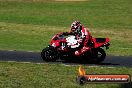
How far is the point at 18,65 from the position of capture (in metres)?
Answer: 18.5

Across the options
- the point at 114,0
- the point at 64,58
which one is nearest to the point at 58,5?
the point at 114,0

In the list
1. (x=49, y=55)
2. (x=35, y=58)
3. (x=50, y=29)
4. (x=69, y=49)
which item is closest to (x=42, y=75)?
(x=49, y=55)

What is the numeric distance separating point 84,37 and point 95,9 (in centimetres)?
3316

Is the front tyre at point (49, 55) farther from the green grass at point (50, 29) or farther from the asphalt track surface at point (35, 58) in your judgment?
the green grass at point (50, 29)

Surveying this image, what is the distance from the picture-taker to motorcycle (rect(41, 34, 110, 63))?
20141mm

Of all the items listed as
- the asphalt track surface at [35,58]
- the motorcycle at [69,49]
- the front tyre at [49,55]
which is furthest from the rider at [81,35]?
the front tyre at [49,55]

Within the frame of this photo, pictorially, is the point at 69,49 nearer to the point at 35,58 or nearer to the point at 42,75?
the point at 35,58

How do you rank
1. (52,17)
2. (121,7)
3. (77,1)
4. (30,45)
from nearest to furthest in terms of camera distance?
(30,45)
(52,17)
(121,7)
(77,1)

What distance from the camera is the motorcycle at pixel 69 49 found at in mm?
20141

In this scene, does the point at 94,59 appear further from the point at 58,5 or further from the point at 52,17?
the point at 58,5

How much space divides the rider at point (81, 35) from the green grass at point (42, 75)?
5.41 ft

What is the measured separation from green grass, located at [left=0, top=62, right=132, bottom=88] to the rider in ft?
5.41

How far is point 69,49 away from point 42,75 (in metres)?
4.37

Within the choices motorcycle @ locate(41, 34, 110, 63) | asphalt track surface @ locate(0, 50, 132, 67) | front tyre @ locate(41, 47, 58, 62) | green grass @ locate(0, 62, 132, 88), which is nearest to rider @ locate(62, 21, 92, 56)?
motorcycle @ locate(41, 34, 110, 63)
